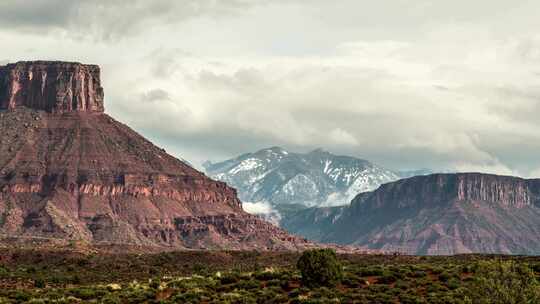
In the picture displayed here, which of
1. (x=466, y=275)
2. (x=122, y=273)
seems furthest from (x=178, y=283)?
(x=122, y=273)

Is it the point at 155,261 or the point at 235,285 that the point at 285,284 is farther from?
the point at 155,261

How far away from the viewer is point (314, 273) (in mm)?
77688

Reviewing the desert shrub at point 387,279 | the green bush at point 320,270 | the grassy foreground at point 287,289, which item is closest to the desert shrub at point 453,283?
the grassy foreground at point 287,289

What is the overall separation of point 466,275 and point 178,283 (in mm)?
24253

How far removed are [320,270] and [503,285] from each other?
16.2 metres

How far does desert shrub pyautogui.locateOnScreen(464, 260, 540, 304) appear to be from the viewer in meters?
65.8

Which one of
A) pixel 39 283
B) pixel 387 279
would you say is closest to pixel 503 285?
pixel 387 279

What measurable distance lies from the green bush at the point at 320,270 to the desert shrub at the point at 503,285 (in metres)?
12.0

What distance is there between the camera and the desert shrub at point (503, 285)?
216 feet

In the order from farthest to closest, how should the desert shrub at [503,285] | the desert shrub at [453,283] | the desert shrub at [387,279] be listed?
the desert shrub at [387,279] → the desert shrub at [453,283] → the desert shrub at [503,285]

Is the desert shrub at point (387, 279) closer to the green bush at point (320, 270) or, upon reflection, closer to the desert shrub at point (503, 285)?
the green bush at point (320, 270)

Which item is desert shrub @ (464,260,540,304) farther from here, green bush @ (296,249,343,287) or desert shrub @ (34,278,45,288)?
desert shrub @ (34,278,45,288)

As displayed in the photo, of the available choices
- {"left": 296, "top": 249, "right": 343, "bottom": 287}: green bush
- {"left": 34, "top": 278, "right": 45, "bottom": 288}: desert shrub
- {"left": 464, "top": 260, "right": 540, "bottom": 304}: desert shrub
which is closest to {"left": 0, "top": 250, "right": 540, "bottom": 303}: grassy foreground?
{"left": 34, "top": 278, "right": 45, "bottom": 288}: desert shrub

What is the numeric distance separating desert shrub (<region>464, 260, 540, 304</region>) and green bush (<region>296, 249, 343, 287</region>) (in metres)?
12.0
